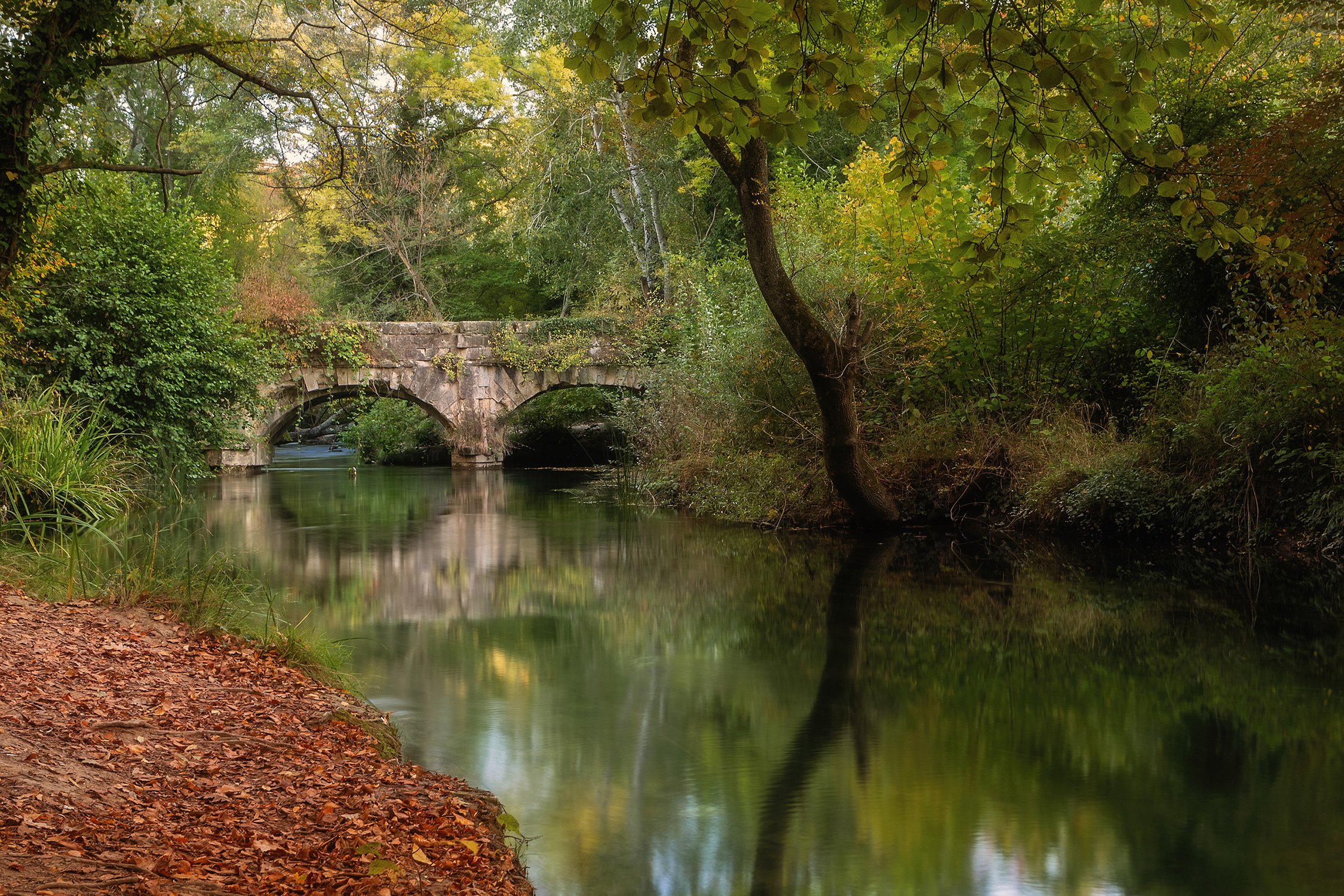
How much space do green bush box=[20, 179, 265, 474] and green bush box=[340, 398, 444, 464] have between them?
14265 millimetres

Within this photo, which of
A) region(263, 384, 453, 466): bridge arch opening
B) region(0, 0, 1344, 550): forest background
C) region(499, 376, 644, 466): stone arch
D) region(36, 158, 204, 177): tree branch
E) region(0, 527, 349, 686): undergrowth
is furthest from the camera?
region(263, 384, 453, 466): bridge arch opening

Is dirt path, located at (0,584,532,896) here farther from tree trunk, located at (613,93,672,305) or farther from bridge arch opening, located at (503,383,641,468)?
bridge arch opening, located at (503,383,641,468)

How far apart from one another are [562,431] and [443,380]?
533 cm

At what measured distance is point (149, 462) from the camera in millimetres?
14391

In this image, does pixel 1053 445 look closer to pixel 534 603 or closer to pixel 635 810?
pixel 534 603

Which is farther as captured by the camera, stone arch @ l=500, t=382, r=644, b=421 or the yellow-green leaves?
stone arch @ l=500, t=382, r=644, b=421

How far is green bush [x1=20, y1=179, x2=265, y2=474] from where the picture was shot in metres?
13.8

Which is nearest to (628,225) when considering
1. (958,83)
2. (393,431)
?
(393,431)

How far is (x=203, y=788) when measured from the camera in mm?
3512

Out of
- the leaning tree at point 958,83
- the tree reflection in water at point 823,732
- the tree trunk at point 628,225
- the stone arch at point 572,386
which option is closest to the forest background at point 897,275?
the leaning tree at point 958,83

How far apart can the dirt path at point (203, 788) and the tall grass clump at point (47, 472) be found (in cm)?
385

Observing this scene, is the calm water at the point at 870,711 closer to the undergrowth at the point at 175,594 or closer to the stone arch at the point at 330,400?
the undergrowth at the point at 175,594

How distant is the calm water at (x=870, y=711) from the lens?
382cm

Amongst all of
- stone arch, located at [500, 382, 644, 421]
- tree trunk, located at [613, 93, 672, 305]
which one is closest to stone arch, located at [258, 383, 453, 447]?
stone arch, located at [500, 382, 644, 421]
